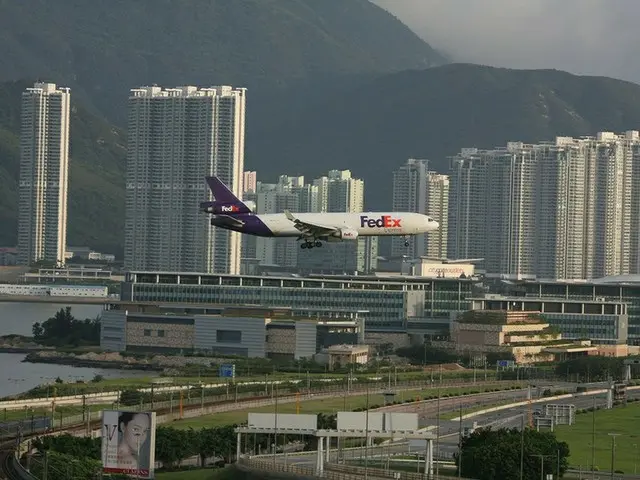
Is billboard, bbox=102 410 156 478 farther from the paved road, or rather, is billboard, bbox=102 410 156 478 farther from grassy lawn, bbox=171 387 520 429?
grassy lawn, bbox=171 387 520 429

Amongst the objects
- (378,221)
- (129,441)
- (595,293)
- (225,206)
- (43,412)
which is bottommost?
(43,412)

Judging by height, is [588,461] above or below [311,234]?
below

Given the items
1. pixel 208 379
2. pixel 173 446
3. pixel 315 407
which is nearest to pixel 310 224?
pixel 315 407

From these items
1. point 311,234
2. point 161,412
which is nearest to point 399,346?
point 311,234

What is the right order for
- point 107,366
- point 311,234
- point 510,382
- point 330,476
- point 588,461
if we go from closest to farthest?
point 330,476
point 588,461
point 311,234
point 510,382
point 107,366

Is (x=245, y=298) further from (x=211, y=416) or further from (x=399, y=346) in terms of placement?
(x=211, y=416)

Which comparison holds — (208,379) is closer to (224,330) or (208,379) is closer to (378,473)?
(224,330)

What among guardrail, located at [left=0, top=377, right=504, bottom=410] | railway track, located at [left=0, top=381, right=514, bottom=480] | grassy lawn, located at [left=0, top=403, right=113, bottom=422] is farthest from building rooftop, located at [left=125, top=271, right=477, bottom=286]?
grassy lawn, located at [left=0, top=403, right=113, bottom=422]
